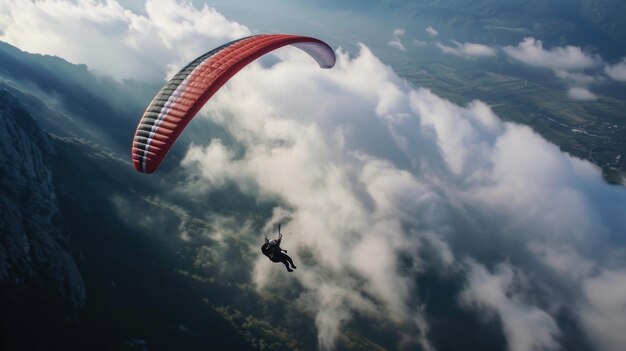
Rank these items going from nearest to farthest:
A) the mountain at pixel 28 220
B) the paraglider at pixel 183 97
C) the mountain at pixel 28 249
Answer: the paraglider at pixel 183 97, the mountain at pixel 28 249, the mountain at pixel 28 220

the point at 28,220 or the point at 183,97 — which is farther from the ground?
the point at 183,97

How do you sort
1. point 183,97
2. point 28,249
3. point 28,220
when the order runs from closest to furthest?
1. point 183,97
2. point 28,249
3. point 28,220

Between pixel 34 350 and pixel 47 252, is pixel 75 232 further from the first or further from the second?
pixel 34 350

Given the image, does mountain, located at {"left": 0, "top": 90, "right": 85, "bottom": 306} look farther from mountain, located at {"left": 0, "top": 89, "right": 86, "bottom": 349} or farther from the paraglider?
the paraglider

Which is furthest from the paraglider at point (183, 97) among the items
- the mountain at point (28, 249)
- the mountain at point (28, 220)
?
the mountain at point (28, 220)

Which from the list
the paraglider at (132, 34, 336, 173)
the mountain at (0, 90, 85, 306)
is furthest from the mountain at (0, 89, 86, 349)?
the paraglider at (132, 34, 336, 173)

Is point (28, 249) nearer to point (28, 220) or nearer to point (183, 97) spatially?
point (28, 220)

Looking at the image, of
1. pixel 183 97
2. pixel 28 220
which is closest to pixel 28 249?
pixel 28 220

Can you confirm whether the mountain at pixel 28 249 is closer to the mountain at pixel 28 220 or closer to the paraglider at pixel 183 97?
the mountain at pixel 28 220

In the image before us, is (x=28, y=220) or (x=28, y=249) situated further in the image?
(x=28, y=220)

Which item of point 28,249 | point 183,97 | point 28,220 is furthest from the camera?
point 28,220
